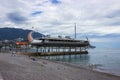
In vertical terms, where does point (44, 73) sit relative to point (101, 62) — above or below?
above

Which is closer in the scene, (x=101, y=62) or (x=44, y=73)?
(x=44, y=73)

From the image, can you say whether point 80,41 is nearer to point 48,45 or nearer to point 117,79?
point 48,45

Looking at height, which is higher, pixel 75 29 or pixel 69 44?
pixel 75 29

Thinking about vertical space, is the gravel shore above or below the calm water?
above

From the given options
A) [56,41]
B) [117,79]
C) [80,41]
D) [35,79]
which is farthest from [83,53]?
[35,79]

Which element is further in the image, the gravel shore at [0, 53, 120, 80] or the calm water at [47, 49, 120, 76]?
the calm water at [47, 49, 120, 76]

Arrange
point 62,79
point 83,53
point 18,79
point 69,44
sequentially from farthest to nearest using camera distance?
point 83,53 < point 69,44 < point 62,79 < point 18,79

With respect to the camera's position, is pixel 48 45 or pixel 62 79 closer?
pixel 62 79

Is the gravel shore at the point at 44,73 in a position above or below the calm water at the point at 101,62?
above

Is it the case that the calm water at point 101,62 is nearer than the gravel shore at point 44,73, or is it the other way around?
the gravel shore at point 44,73

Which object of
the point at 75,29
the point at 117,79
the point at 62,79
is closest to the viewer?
the point at 62,79

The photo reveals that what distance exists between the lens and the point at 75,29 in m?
134

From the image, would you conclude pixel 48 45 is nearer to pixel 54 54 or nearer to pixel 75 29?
pixel 54 54

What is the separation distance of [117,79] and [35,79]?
11.6 m
